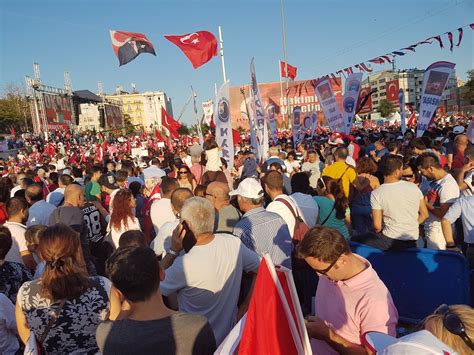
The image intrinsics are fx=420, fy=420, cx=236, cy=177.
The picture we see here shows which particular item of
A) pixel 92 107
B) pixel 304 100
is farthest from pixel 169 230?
pixel 92 107

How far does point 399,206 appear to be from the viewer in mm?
4332

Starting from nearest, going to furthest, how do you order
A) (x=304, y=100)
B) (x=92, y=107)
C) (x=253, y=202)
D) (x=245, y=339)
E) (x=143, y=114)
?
(x=245, y=339)
(x=253, y=202)
(x=304, y=100)
(x=92, y=107)
(x=143, y=114)

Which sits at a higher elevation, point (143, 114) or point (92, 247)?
point (143, 114)

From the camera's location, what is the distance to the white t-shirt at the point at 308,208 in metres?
4.59

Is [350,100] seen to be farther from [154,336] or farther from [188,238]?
[154,336]

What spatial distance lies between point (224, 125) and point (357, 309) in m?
5.54

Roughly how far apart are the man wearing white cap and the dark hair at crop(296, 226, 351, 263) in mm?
1126

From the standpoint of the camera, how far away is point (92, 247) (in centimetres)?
502

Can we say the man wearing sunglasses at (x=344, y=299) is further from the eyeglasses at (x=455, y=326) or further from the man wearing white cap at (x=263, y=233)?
the man wearing white cap at (x=263, y=233)

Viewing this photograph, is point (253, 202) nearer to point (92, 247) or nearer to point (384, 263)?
point (384, 263)

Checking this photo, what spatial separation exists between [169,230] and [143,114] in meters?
149

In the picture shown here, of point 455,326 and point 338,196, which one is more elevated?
point 455,326

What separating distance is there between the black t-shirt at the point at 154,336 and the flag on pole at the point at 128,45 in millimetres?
12165

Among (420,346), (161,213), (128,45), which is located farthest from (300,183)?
(128,45)
